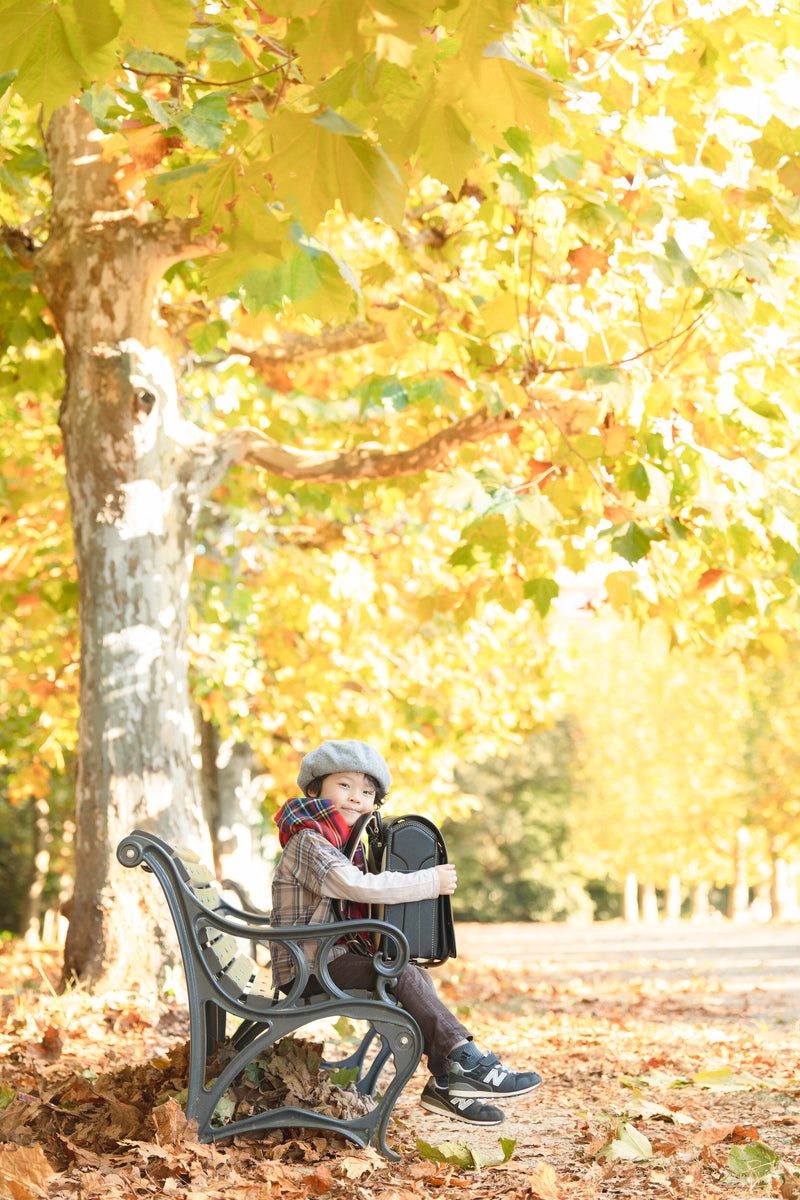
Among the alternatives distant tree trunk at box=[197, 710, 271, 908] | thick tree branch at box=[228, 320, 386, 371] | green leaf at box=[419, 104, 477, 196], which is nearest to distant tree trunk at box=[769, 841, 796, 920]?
distant tree trunk at box=[197, 710, 271, 908]

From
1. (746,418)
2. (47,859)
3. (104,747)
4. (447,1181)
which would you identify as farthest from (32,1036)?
(47,859)

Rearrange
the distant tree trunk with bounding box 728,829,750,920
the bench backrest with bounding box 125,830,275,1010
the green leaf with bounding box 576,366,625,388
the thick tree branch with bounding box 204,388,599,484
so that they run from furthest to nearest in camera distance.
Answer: the distant tree trunk with bounding box 728,829,750,920
the thick tree branch with bounding box 204,388,599,484
the green leaf with bounding box 576,366,625,388
the bench backrest with bounding box 125,830,275,1010

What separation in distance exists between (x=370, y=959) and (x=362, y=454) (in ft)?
13.5

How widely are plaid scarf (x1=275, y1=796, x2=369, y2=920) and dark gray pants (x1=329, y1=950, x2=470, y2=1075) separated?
190 mm

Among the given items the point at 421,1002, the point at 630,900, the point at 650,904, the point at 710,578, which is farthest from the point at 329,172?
the point at 650,904

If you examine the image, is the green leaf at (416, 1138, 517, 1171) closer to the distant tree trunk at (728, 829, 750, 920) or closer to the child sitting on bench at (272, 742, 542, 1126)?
the child sitting on bench at (272, 742, 542, 1126)

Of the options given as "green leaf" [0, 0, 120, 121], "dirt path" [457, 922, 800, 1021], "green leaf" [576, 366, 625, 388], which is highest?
"green leaf" [576, 366, 625, 388]

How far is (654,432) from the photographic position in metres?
5.47

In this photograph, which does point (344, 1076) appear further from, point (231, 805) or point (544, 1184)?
point (231, 805)

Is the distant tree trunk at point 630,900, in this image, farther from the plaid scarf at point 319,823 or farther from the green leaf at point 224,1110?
the green leaf at point 224,1110

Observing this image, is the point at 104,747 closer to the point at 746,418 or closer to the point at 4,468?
the point at 746,418

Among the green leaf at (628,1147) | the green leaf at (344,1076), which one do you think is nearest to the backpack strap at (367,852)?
the green leaf at (344,1076)

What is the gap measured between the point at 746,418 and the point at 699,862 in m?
29.5

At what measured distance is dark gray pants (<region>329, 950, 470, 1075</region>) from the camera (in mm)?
3604
